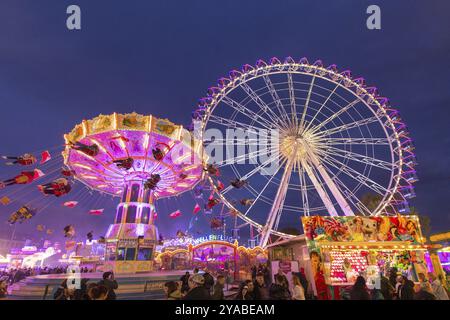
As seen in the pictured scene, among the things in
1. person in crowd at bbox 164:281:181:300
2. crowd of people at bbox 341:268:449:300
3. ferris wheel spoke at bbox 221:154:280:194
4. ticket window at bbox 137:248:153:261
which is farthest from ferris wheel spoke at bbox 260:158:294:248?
person in crowd at bbox 164:281:181:300

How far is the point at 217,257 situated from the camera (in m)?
21.7

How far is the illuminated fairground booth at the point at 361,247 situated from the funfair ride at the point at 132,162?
1084cm

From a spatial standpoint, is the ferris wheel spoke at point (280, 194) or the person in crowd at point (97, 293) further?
the ferris wheel spoke at point (280, 194)

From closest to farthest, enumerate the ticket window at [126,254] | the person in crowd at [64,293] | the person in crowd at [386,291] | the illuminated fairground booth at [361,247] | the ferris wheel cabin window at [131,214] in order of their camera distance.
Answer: the person in crowd at [64,293] → the person in crowd at [386,291] → the illuminated fairground booth at [361,247] → the ticket window at [126,254] → the ferris wheel cabin window at [131,214]

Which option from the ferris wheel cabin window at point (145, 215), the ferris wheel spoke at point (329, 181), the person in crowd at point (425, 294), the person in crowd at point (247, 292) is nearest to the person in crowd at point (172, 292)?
the person in crowd at point (247, 292)

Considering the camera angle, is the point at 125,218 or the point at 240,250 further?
the point at 240,250

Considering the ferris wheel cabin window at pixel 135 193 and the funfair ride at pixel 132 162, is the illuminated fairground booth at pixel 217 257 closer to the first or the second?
the funfair ride at pixel 132 162

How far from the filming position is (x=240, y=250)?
20.7 m

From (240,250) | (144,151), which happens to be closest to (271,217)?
(240,250)

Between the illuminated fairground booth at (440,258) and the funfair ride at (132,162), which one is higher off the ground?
the funfair ride at (132,162)

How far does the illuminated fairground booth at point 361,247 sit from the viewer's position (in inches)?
424

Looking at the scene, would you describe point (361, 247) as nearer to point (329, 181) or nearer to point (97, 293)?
point (329, 181)

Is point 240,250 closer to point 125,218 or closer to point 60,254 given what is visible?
point 125,218
